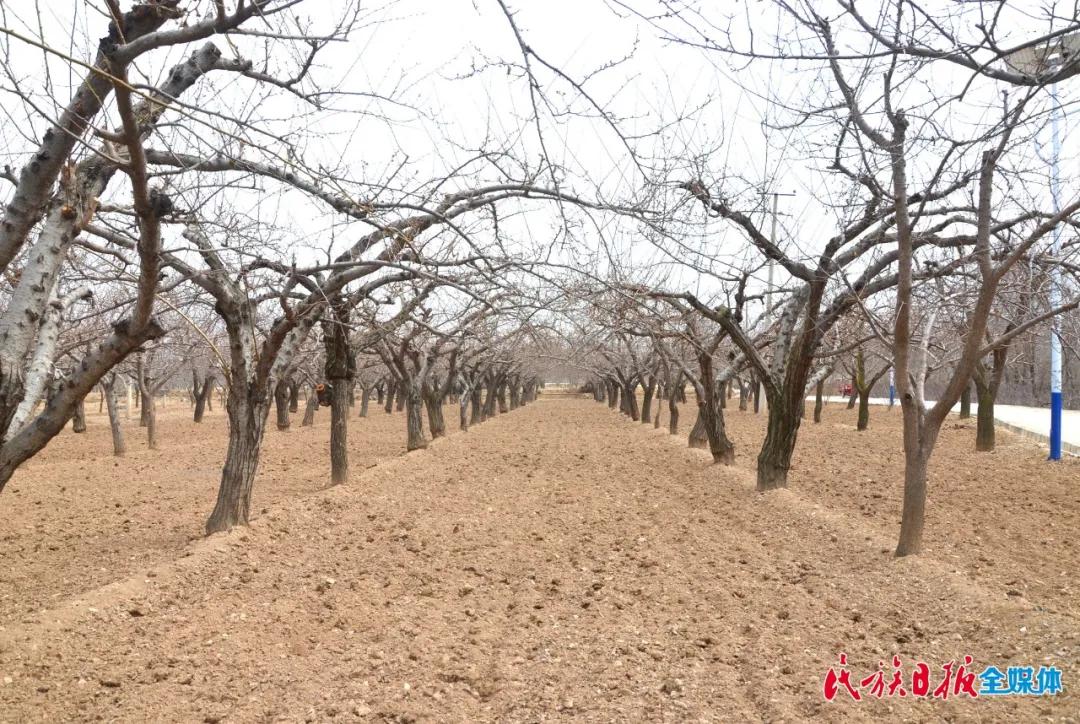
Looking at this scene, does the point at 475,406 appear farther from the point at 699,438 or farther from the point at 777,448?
the point at 777,448

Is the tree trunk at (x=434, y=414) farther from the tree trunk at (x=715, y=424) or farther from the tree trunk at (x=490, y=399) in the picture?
the tree trunk at (x=490, y=399)

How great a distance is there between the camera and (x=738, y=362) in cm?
1365

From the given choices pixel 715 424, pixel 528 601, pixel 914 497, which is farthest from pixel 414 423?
pixel 914 497

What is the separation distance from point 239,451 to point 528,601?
3.43 metres

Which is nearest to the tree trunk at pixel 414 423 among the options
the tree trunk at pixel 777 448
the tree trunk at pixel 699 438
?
the tree trunk at pixel 699 438

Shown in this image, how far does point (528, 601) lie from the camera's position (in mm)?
5406

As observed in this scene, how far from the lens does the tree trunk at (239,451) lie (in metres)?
7.20

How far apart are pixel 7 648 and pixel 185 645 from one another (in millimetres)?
890

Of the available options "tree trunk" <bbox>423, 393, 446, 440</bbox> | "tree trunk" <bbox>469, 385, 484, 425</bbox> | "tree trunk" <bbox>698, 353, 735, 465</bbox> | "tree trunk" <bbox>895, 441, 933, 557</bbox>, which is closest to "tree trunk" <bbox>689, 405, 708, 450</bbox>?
"tree trunk" <bbox>698, 353, 735, 465</bbox>

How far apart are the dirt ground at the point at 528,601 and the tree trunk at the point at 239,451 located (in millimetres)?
329

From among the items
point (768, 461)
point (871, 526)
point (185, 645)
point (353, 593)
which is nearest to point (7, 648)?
point (185, 645)

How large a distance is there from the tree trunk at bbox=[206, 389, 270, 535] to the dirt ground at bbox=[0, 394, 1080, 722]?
329 millimetres

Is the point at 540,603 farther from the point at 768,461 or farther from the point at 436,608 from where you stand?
the point at 768,461

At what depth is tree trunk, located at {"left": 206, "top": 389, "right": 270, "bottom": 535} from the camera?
23.6ft
